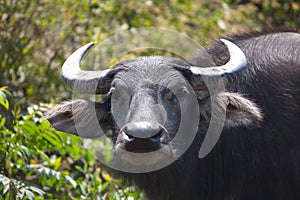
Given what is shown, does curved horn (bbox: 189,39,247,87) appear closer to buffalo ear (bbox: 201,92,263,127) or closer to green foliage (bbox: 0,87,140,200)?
buffalo ear (bbox: 201,92,263,127)

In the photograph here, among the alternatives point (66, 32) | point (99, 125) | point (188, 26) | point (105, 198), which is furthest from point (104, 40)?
point (99, 125)

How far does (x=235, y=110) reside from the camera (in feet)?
16.4

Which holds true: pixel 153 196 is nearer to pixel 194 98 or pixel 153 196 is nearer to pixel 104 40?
pixel 194 98

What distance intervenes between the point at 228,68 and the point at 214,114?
0.36 m

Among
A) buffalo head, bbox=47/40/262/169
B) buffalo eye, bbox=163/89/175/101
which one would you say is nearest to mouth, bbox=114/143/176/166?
buffalo head, bbox=47/40/262/169

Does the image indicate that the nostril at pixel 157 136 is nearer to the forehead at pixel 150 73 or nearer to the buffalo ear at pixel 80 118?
the forehead at pixel 150 73

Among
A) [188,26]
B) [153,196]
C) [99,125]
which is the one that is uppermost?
[99,125]

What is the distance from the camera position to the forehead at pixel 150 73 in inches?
191

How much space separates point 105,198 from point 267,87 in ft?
5.09

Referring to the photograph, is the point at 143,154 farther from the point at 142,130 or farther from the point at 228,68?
the point at 228,68

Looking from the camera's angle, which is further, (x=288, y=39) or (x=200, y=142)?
(x=288, y=39)

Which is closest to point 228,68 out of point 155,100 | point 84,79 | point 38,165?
point 155,100

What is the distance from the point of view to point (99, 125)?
5125mm

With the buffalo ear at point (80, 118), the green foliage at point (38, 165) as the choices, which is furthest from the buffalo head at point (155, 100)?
the green foliage at point (38, 165)
